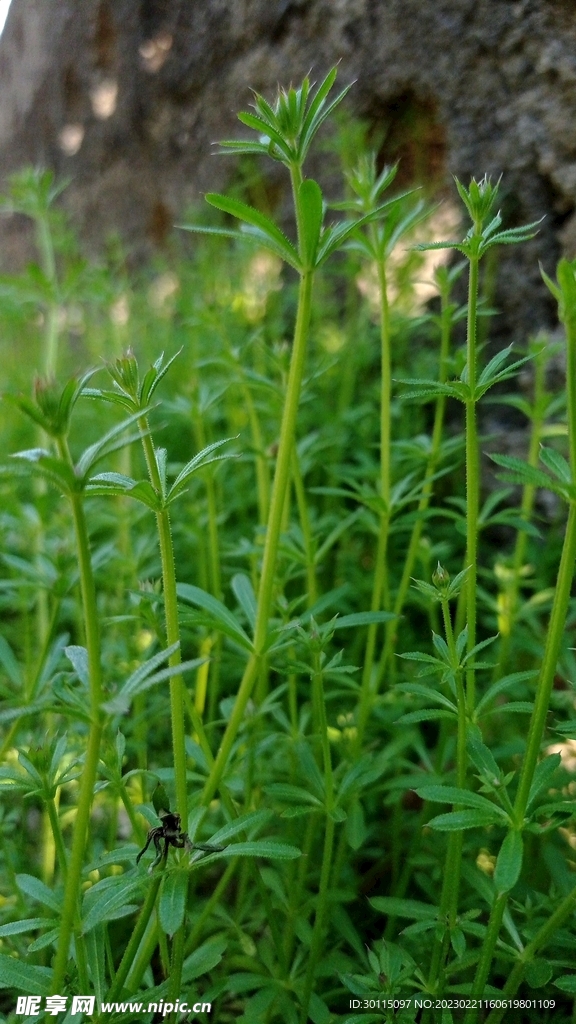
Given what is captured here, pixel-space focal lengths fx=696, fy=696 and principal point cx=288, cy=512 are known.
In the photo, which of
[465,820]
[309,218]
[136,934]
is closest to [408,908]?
[465,820]

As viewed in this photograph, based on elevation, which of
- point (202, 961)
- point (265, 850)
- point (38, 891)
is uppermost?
point (265, 850)

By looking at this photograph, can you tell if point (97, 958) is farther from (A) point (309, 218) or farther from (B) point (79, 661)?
(A) point (309, 218)

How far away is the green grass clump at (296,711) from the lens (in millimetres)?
741

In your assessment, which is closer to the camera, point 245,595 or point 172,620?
point 172,620

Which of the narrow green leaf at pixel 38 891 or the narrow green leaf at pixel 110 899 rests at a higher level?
the narrow green leaf at pixel 110 899

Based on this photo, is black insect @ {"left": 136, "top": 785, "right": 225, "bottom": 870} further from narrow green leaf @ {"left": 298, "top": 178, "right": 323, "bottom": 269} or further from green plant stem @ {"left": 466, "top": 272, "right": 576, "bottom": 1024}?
narrow green leaf @ {"left": 298, "top": 178, "right": 323, "bottom": 269}

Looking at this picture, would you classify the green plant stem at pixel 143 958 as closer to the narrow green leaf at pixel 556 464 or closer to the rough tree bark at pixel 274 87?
the narrow green leaf at pixel 556 464

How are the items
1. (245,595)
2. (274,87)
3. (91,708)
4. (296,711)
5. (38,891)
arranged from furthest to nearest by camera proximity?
(274,87) → (296,711) → (245,595) → (38,891) → (91,708)

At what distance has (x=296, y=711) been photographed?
48.2 inches

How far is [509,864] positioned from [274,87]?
109 inches

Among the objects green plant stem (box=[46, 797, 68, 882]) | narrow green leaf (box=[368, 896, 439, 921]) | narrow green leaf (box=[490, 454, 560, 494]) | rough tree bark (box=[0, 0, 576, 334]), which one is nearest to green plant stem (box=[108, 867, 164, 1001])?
green plant stem (box=[46, 797, 68, 882])

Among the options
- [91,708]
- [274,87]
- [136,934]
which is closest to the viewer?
[91,708]

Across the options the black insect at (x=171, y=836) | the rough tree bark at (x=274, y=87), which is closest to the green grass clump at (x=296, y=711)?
the black insect at (x=171, y=836)

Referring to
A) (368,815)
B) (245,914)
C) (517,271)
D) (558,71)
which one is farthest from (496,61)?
(245,914)
